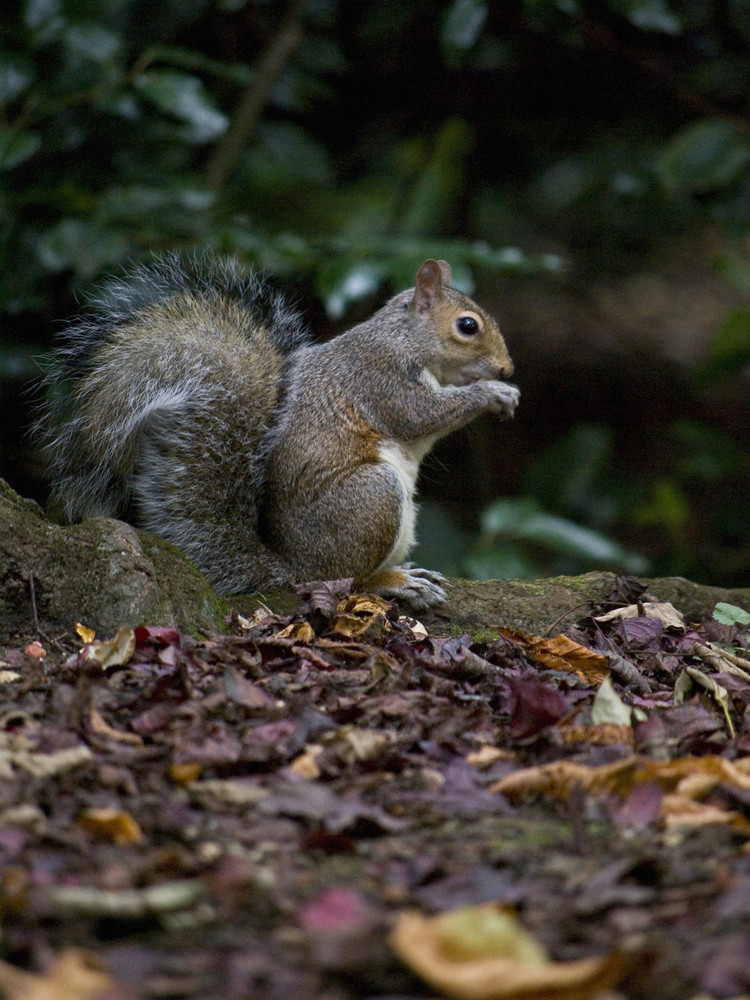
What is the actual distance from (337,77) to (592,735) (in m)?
5.35

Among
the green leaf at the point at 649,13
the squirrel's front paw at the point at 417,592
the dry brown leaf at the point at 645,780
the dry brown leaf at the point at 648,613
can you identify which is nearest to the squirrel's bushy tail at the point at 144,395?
the squirrel's front paw at the point at 417,592

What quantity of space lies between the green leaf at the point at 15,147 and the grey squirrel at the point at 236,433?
839 mm

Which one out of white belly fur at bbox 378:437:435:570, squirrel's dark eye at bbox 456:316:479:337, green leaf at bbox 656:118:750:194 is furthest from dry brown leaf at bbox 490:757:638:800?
green leaf at bbox 656:118:750:194

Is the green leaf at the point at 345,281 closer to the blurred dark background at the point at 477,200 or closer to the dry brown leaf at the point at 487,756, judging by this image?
the blurred dark background at the point at 477,200

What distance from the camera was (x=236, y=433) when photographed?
310 cm

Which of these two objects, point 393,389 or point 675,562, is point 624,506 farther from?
point 393,389

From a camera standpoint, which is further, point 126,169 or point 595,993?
point 126,169

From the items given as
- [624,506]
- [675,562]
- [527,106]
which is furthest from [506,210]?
[675,562]

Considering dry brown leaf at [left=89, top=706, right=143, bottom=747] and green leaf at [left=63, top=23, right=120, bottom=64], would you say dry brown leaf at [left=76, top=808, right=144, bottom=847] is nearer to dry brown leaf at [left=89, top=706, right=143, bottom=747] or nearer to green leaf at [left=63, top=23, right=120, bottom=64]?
dry brown leaf at [left=89, top=706, right=143, bottom=747]

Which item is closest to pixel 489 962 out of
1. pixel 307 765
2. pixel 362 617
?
pixel 307 765

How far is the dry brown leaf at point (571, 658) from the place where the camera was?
7.75 ft

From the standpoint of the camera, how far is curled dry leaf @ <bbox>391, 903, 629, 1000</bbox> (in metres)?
0.99

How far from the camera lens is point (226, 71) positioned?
12.9 feet

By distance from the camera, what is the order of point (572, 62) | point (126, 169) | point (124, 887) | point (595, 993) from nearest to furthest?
point (595, 993), point (124, 887), point (126, 169), point (572, 62)
